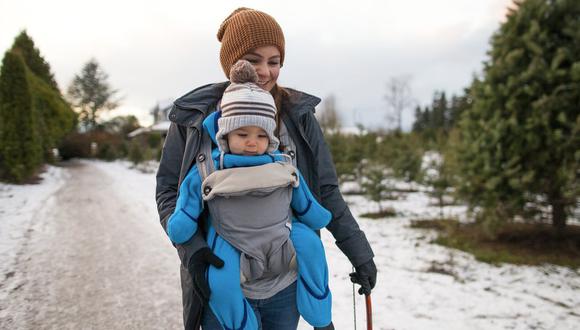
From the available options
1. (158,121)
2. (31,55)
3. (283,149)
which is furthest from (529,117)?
(158,121)

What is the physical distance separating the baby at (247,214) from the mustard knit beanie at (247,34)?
20cm

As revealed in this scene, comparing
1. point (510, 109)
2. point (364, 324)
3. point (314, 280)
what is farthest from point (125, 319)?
point (510, 109)

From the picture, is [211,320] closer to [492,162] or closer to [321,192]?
[321,192]

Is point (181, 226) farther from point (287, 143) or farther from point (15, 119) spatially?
point (15, 119)

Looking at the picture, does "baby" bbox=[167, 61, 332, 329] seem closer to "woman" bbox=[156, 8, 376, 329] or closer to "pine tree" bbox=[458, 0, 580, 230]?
"woman" bbox=[156, 8, 376, 329]

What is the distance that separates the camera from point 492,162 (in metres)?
5.13

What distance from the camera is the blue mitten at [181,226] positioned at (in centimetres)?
130

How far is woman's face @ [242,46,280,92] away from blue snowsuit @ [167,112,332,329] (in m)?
0.29

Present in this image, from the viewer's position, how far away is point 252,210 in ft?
4.46

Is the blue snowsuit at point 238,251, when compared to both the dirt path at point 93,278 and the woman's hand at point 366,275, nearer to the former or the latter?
→ the woman's hand at point 366,275

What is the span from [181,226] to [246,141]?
40cm

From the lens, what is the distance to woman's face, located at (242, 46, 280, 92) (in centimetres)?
158

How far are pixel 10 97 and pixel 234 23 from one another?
1375 cm

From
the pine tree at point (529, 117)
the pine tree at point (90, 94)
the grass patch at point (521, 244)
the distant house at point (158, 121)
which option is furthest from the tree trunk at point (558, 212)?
the pine tree at point (90, 94)
